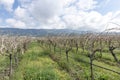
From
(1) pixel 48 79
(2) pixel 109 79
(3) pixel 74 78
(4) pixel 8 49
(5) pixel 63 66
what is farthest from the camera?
(5) pixel 63 66

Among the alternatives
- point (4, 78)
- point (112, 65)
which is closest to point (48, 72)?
point (4, 78)

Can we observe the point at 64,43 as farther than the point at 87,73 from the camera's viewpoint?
Yes

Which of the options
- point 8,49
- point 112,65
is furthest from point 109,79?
point 8,49

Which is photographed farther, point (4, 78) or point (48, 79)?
point (4, 78)

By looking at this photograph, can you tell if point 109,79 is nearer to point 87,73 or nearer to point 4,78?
point 87,73

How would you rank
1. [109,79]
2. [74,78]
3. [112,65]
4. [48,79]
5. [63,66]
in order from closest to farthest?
1. [48,79]
2. [109,79]
3. [74,78]
4. [63,66]
5. [112,65]

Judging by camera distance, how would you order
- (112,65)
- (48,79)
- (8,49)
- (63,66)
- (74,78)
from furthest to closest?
(112,65), (63,66), (8,49), (74,78), (48,79)

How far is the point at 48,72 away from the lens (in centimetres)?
1499

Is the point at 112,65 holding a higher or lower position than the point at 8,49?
lower

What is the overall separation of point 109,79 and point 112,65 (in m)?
8.29

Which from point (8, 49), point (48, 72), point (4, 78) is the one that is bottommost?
point (4, 78)

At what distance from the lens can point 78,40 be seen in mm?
34469

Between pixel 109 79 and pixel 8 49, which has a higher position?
pixel 8 49

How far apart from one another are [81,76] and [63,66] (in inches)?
191
